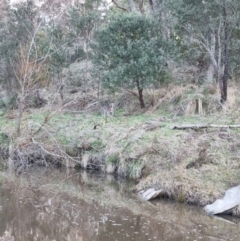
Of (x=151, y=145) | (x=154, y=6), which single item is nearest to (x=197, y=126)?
(x=151, y=145)

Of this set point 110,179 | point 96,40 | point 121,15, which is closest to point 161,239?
point 110,179

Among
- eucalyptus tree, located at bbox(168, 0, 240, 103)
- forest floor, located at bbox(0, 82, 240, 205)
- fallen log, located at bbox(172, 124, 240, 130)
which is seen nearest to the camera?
forest floor, located at bbox(0, 82, 240, 205)

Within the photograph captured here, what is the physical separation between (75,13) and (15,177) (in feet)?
31.6

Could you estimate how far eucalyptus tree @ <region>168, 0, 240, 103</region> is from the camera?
13.0m

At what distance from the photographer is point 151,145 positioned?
10.9m

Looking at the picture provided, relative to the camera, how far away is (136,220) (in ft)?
25.6

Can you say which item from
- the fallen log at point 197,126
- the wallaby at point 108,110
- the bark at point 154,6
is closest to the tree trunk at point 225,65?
the fallen log at point 197,126

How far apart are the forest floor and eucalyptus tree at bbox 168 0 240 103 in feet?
5.39

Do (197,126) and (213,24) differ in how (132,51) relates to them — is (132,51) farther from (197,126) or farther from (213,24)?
(197,126)

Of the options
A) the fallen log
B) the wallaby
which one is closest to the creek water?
the fallen log

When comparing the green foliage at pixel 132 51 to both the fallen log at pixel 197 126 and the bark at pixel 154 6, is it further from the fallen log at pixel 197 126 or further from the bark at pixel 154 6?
the fallen log at pixel 197 126

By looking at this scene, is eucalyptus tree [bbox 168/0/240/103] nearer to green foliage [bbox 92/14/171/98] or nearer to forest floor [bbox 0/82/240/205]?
green foliage [bbox 92/14/171/98]

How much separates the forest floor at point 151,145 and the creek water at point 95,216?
0.53 m

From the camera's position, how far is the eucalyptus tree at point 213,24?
1303 centimetres
